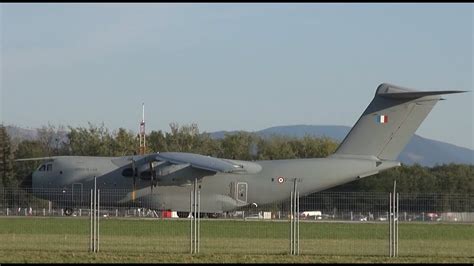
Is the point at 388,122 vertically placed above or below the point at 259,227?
above

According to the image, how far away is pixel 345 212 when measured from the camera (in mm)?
32812

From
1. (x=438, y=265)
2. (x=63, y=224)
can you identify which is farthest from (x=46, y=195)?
(x=438, y=265)

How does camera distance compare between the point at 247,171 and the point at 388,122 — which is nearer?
the point at 388,122

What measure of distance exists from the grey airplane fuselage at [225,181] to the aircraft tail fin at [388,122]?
533 millimetres

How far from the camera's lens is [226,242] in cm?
2319

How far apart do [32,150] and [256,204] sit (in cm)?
2748

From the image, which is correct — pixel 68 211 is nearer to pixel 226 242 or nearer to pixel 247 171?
pixel 247 171

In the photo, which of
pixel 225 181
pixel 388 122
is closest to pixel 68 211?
pixel 225 181

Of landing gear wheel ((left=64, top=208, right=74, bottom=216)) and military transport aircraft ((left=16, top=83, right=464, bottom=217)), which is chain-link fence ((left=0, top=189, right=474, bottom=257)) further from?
military transport aircraft ((left=16, top=83, right=464, bottom=217))

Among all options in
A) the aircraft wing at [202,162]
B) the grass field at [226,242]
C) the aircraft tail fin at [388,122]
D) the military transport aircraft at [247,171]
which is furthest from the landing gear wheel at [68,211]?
the aircraft tail fin at [388,122]

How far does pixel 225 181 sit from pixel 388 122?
23.3ft

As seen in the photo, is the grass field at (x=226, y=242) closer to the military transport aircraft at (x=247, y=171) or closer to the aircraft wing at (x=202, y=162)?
the aircraft wing at (x=202, y=162)

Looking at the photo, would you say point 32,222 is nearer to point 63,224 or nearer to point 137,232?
point 63,224

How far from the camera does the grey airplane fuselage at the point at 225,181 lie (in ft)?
136
